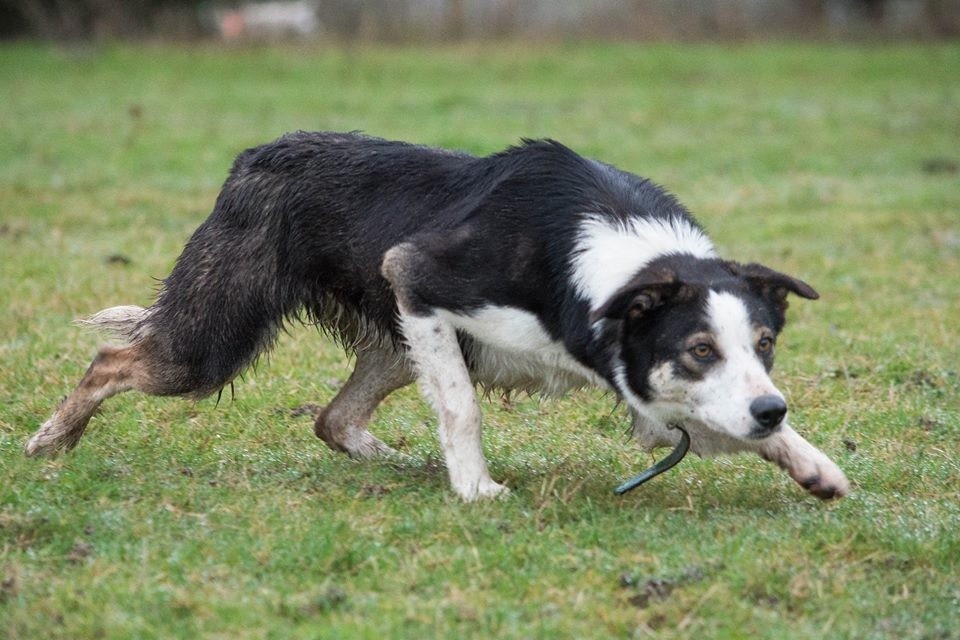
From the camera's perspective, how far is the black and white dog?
17.1 feet

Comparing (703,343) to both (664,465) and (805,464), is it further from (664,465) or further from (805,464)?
(805,464)

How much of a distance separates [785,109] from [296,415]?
13.6m

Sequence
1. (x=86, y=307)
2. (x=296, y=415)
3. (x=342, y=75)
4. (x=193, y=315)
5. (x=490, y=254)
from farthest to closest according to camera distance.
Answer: (x=342, y=75)
(x=86, y=307)
(x=296, y=415)
(x=193, y=315)
(x=490, y=254)

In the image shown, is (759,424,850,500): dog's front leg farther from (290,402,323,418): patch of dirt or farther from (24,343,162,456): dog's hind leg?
(24,343,162,456): dog's hind leg

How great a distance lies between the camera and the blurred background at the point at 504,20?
2541 cm

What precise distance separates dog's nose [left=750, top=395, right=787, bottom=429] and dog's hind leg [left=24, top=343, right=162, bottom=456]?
8.96ft

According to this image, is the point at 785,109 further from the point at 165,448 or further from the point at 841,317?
the point at 165,448

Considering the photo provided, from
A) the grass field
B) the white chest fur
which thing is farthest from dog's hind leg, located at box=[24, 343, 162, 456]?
the white chest fur

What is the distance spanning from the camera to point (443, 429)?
5.73m

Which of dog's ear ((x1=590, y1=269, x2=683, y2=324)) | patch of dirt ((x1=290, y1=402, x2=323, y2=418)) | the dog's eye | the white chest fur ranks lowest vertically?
patch of dirt ((x1=290, y1=402, x2=323, y2=418))

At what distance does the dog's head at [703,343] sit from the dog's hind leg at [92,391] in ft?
7.36

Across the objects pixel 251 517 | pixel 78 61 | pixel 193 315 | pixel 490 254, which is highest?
pixel 490 254

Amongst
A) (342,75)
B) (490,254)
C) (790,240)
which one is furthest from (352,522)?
(342,75)

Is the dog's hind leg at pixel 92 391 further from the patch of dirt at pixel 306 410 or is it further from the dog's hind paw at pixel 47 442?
the patch of dirt at pixel 306 410
